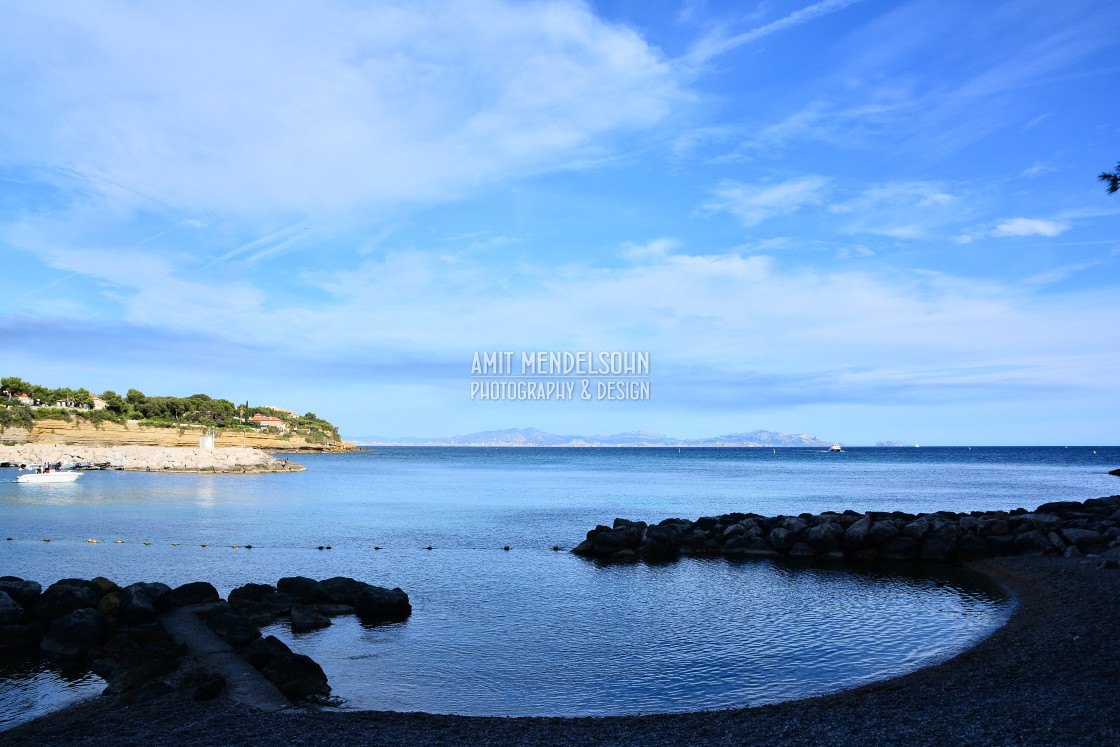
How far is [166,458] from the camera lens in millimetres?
92812

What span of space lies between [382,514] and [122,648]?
30424 mm

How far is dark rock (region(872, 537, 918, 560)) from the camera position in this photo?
2712 centimetres

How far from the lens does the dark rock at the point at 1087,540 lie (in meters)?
25.2

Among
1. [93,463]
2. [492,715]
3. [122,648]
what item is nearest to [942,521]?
[492,715]

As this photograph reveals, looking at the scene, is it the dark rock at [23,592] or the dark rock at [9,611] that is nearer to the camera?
the dark rock at [9,611]

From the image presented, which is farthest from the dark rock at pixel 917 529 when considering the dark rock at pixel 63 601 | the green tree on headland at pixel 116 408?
the green tree on headland at pixel 116 408

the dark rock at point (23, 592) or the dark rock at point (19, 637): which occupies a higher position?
the dark rock at point (23, 592)

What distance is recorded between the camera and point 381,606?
60.7 ft

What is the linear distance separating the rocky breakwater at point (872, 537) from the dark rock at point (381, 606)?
11.8 m

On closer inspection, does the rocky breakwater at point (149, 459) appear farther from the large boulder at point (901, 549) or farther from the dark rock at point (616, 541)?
the large boulder at point (901, 549)

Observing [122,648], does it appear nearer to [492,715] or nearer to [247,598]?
[247,598]

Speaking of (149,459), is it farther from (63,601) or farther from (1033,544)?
(1033,544)

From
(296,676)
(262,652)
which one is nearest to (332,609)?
(262,652)

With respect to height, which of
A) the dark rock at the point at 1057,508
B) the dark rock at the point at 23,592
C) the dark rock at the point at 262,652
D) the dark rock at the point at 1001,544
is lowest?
the dark rock at the point at 262,652
